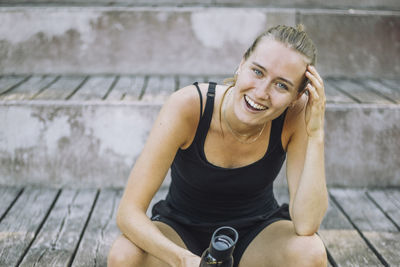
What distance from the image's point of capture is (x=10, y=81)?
2.77 metres

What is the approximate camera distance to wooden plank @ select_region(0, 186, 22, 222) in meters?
2.17

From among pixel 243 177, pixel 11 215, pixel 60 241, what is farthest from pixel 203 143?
pixel 11 215

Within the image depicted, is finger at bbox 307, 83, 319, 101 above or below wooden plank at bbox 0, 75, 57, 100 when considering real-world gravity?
above

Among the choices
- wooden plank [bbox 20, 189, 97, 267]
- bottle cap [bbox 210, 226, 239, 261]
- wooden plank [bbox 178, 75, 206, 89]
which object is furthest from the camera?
wooden plank [bbox 178, 75, 206, 89]

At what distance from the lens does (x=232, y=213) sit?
1.67m

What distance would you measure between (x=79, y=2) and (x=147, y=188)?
2161mm

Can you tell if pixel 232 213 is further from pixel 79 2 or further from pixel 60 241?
pixel 79 2

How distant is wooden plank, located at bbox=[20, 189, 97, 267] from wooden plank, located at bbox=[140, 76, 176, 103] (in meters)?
0.63

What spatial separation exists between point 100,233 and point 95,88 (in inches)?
39.6

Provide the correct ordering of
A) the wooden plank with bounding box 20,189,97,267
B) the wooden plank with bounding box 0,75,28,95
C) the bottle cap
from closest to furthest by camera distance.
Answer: the bottle cap
the wooden plank with bounding box 20,189,97,267
the wooden plank with bounding box 0,75,28,95

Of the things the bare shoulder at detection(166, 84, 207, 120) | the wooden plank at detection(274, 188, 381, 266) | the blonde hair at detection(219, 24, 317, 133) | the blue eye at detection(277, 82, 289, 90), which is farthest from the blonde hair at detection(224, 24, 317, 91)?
the wooden plank at detection(274, 188, 381, 266)

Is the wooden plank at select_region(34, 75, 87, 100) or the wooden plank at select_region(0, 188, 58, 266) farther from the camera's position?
the wooden plank at select_region(34, 75, 87, 100)

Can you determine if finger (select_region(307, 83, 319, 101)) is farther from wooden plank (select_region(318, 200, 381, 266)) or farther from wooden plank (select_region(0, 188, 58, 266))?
wooden plank (select_region(0, 188, 58, 266))

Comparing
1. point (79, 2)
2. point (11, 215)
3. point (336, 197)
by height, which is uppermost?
point (79, 2)
